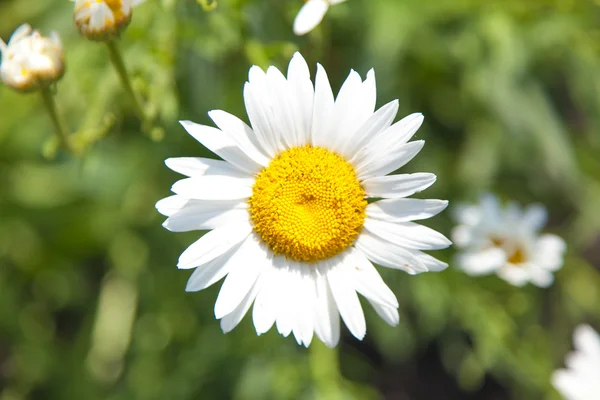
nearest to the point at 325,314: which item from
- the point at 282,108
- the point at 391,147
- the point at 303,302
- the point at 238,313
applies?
the point at 303,302

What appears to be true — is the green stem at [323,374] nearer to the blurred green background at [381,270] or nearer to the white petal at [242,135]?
the blurred green background at [381,270]

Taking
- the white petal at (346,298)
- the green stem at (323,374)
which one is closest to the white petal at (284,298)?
the white petal at (346,298)

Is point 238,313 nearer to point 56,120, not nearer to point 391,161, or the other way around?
point 391,161

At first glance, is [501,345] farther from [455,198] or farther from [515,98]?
[515,98]

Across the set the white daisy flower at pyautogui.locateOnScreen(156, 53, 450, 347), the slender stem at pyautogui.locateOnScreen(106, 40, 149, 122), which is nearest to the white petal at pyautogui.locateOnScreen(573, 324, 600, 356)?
the white daisy flower at pyautogui.locateOnScreen(156, 53, 450, 347)

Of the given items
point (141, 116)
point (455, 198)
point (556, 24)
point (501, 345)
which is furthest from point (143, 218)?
point (556, 24)
